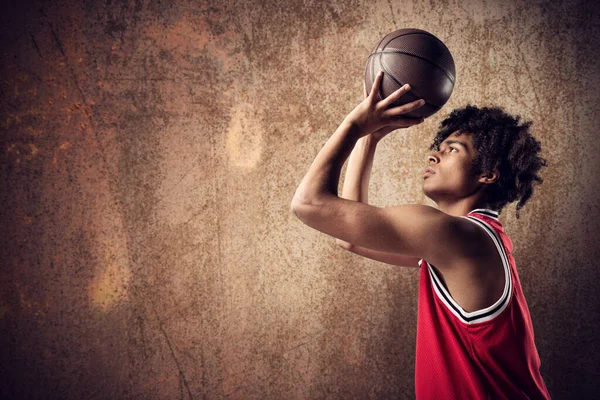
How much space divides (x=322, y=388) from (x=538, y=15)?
2.58m

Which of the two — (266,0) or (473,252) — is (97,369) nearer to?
(473,252)

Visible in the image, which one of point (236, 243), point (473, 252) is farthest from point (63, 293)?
point (473, 252)

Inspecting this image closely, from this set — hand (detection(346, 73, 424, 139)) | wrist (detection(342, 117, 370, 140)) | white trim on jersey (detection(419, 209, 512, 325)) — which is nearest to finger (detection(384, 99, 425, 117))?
hand (detection(346, 73, 424, 139))

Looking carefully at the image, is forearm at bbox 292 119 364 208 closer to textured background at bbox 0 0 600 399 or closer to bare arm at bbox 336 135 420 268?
bare arm at bbox 336 135 420 268

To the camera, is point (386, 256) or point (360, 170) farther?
point (386, 256)

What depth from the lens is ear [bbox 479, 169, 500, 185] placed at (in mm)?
1350

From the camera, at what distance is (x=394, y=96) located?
3.87 ft

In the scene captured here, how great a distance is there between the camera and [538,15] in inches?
83.6

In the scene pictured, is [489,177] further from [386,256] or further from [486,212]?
[386,256]

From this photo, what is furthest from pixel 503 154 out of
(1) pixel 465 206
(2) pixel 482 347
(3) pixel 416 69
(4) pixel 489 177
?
(2) pixel 482 347

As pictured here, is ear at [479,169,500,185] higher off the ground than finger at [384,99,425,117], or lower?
lower

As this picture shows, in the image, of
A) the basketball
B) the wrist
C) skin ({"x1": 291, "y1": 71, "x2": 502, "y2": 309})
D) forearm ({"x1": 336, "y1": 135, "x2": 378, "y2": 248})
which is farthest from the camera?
forearm ({"x1": 336, "y1": 135, "x2": 378, "y2": 248})

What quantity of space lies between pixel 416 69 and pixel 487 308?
33.3 inches

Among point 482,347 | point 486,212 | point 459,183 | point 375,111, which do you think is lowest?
point 482,347
